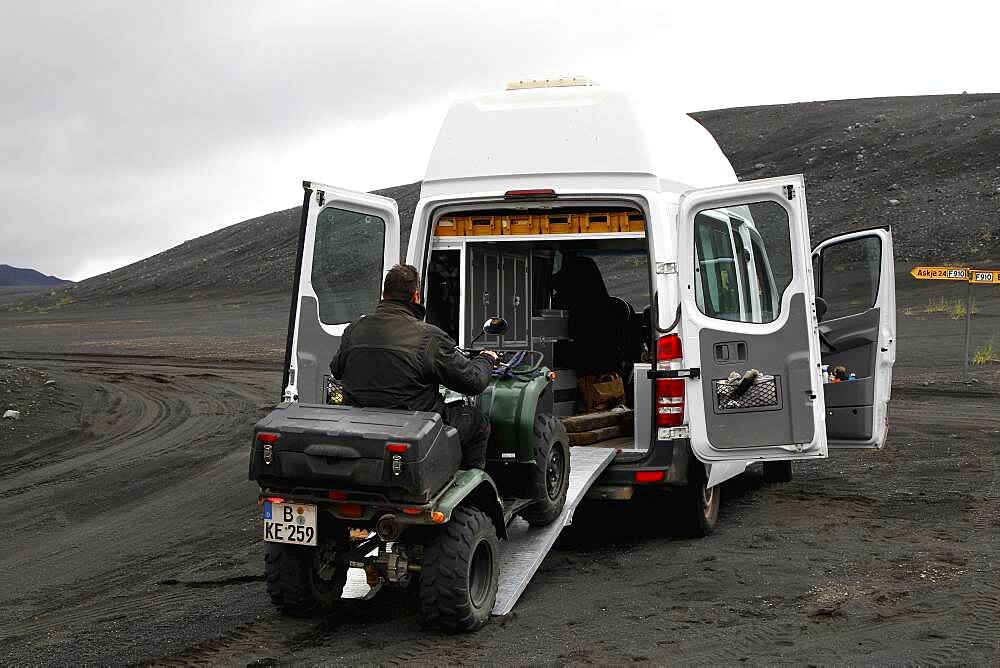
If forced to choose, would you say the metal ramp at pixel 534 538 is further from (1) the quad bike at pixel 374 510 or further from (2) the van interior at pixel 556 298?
(2) the van interior at pixel 556 298

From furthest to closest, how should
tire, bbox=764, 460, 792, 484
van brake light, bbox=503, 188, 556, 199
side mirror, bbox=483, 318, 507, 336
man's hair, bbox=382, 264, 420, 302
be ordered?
tire, bbox=764, 460, 792, 484, van brake light, bbox=503, 188, 556, 199, side mirror, bbox=483, 318, 507, 336, man's hair, bbox=382, 264, 420, 302

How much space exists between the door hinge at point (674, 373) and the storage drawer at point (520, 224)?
1.54m

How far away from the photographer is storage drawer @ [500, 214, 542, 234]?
25.6 feet

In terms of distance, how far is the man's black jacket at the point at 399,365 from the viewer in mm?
5500

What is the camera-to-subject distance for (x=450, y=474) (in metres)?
5.46

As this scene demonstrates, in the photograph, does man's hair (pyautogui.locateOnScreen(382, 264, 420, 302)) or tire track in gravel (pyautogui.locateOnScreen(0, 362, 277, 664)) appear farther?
tire track in gravel (pyautogui.locateOnScreen(0, 362, 277, 664))

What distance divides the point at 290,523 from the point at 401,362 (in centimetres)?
96

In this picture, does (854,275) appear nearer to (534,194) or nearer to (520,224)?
(520,224)

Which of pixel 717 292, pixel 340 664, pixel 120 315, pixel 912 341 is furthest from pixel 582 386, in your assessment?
pixel 120 315

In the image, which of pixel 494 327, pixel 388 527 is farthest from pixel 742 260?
pixel 388 527

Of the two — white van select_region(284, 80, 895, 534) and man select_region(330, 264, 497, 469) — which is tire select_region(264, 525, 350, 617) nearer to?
man select_region(330, 264, 497, 469)

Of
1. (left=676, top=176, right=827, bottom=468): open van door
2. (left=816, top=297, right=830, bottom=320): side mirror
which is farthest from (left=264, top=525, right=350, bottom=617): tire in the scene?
(left=816, top=297, right=830, bottom=320): side mirror

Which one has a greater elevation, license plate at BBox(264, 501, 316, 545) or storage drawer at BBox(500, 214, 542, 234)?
storage drawer at BBox(500, 214, 542, 234)

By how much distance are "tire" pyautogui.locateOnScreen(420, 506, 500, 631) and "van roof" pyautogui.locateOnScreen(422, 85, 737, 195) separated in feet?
8.77
